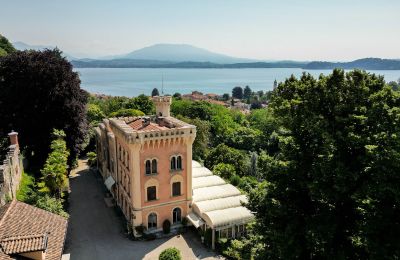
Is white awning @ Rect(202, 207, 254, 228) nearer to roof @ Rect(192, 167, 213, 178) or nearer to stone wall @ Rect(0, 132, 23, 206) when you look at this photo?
roof @ Rect(192, 167, 213, 178)

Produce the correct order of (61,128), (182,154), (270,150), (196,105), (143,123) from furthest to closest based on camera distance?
(196,105) → (270,150) → (61,128) → (143,123) → (182,154)

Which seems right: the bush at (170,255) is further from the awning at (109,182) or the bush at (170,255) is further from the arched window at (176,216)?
the awning at (109,182)

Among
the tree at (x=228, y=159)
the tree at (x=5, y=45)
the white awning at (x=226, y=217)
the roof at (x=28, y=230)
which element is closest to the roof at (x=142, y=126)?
the white awning at (x=226, y=217)

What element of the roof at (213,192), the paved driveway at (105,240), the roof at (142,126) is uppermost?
the roof at (142,126)

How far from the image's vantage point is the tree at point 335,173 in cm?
1316

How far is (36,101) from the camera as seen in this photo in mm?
34312

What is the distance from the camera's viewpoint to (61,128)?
35406mm

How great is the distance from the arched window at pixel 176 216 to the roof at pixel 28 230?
11.7 meters

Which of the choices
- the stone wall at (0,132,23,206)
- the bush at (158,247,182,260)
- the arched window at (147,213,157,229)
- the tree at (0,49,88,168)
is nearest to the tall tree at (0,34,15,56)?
the tree at (0,49,88,168)

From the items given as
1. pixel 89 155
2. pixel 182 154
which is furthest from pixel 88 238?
pixel 89 155

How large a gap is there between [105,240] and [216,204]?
9.41 m

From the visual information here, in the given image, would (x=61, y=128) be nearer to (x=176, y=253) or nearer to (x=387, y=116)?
(x=176, y=253)

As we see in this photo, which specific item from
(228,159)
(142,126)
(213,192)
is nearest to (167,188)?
(213,192)

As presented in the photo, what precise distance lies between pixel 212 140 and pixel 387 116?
5099cm
